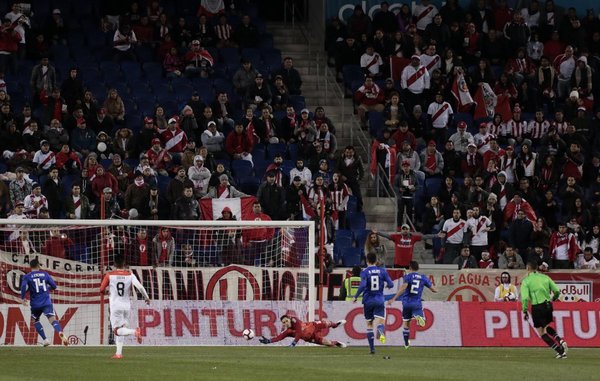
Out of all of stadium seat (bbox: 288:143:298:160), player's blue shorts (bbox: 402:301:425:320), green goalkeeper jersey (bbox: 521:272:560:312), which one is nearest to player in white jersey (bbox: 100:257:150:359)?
player's blue shorts (bbox: 402:301:425:320)

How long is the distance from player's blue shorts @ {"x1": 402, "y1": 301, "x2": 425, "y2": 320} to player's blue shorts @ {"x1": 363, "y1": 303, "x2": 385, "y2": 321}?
905 mm

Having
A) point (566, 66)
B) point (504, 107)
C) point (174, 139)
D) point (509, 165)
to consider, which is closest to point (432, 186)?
point (509, 165)

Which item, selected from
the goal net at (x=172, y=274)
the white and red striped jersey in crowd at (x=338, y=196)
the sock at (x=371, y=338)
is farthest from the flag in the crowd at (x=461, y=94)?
the sock at (x=371, y=338)

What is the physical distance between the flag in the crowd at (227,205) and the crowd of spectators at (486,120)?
14.8ft

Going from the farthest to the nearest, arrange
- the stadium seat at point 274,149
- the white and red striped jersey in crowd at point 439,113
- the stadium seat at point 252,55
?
the stadium seat at point 252,55
the white and red striped jersey in crowd at point 439,113
the stadium seat at point 274,149

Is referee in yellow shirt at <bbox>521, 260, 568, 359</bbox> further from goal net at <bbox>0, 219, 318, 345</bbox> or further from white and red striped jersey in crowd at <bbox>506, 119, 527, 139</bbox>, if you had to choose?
white and red striped jersey in crowd at <bbox>506, 119, 527, 139</bbox>

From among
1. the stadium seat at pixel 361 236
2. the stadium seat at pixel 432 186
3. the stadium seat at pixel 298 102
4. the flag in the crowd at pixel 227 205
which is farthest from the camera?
the stadium seat at pixel 298 102

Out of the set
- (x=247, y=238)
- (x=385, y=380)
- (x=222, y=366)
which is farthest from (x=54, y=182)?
(x=385, y=380)

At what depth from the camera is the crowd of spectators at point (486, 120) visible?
3591 cm

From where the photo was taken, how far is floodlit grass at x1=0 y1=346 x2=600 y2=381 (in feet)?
70.9

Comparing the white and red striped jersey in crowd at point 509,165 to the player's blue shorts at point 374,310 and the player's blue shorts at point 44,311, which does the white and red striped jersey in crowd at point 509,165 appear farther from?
the player's blue shorts at point 44,311

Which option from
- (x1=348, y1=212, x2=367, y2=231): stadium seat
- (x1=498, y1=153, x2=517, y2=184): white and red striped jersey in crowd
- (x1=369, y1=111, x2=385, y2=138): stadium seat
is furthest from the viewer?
(x1=369, y1=111, x2=385, y2=138): stadium seat

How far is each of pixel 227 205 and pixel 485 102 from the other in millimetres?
9855

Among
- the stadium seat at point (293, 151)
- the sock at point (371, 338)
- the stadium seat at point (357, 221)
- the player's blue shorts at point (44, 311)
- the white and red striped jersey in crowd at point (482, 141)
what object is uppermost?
the white and red striped jersey in crowd at point (482, 141)
